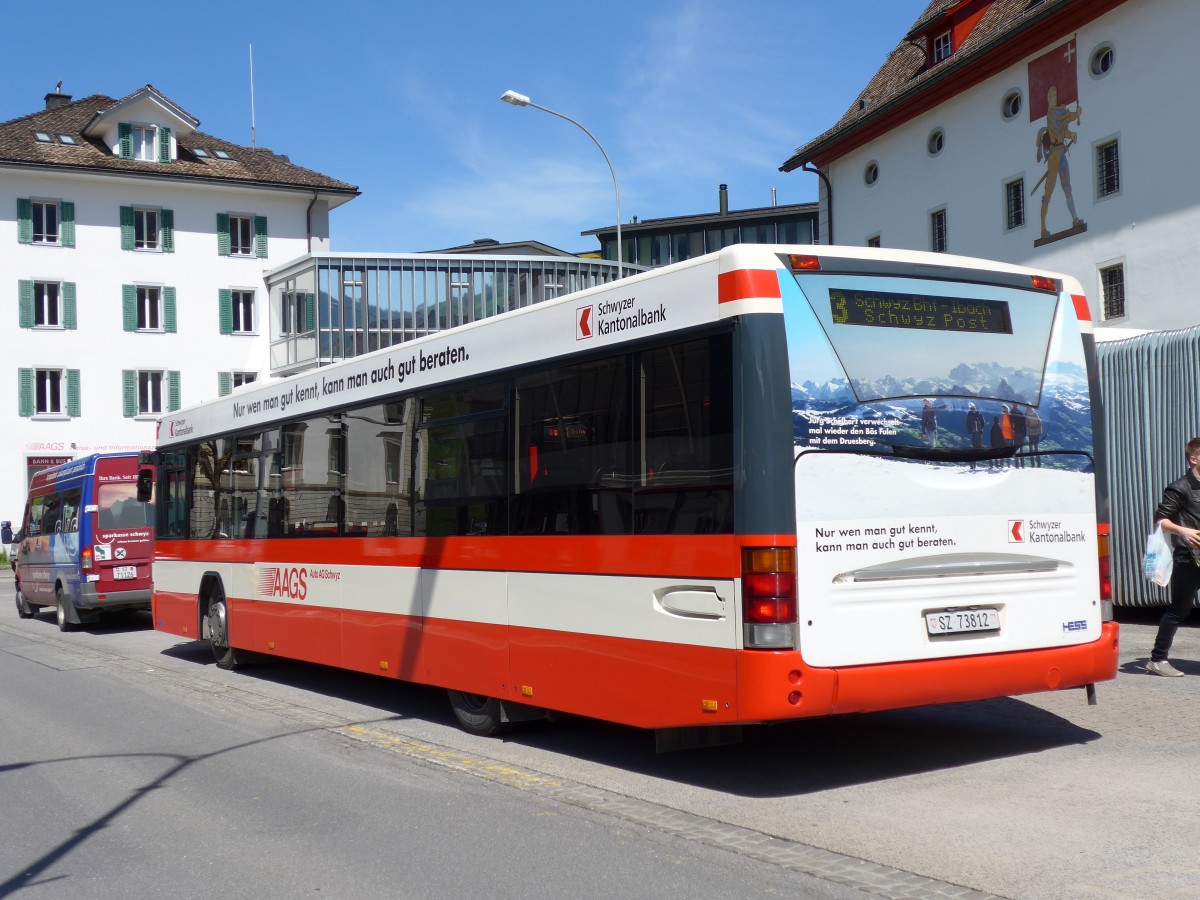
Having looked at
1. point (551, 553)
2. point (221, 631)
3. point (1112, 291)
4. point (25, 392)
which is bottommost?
point (221, 631)

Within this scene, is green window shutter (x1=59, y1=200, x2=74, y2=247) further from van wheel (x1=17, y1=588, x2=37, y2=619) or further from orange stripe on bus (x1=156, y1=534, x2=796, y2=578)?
orange stripe on bus (x1=156, y1=534, x2=796, y2=578)

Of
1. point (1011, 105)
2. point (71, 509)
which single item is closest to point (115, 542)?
point (71, 509)

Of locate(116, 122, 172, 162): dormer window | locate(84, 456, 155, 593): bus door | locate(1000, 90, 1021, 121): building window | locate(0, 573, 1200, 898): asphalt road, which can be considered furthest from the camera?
locate(116, 122, 172, 162): dormer window

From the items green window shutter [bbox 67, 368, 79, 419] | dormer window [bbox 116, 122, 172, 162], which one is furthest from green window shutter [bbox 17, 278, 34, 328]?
dormer window [bbox 116, 122, 172, 162]

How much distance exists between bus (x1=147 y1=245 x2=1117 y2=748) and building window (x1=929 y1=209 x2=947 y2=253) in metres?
28.1

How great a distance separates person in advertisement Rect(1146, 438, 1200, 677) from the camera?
10234 millimetres

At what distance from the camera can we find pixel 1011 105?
32.0 m

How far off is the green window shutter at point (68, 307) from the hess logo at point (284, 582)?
40705 mm

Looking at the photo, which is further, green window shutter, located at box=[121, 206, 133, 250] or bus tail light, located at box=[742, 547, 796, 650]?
green window shutter, located at box=[121, 206, 133, 250]

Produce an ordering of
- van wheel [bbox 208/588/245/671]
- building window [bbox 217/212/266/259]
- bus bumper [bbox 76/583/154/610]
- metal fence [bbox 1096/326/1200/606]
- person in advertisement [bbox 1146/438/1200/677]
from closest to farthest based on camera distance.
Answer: person in advertisement [bbox 1146/438/1200/677] < van wheel [bbox 208/588/245/671] < metal fence [bbox 1096/326/1200/606] < bus bumper [bbox 76/583/154/610] < building window [bbox 217/212/266/259]

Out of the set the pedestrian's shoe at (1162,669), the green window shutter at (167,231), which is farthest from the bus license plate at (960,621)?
the green window shutter at (167,231)

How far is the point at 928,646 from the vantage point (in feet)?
22.8

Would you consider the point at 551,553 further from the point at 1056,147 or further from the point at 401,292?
the point at 401,292

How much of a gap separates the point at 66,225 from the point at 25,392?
6.47m
